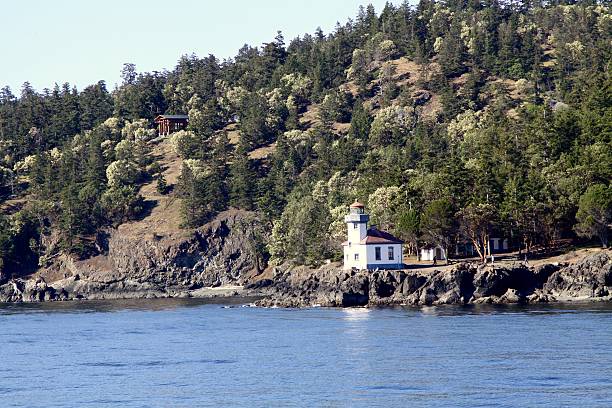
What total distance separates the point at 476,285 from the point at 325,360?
32.2 m

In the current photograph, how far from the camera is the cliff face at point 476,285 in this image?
87.4 metres

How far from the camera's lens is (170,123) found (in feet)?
577

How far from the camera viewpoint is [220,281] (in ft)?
431

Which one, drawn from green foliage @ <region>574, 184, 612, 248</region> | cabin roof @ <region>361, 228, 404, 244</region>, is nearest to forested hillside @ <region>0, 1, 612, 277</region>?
green foliage @ <region>574, 184, 612, 248</region>

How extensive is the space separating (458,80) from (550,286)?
8761 cm

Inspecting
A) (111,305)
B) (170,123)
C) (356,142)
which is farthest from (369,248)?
(170,123)

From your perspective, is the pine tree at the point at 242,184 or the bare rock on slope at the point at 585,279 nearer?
the bare rock on slope at the point at 585,279

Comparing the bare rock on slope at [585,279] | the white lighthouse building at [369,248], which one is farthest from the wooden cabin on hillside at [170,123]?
the bare rock on slope at [585,279]

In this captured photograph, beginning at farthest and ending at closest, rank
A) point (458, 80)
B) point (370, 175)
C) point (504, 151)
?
point (458, 80) < point (370, 175) < point (504, 151)

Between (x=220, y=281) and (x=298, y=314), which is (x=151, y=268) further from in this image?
(x=298, y=314)

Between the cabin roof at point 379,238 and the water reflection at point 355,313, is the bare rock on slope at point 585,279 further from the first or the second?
the cabin roof at point 379,238

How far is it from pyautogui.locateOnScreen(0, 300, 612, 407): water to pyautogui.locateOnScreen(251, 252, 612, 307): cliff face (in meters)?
4.62

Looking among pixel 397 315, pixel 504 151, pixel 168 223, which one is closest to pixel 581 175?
pixel 504 151

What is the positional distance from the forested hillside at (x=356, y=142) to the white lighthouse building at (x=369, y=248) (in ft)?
11.7
